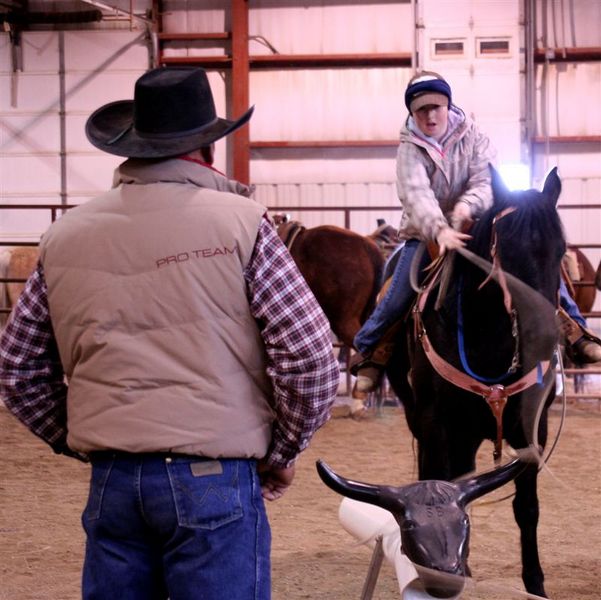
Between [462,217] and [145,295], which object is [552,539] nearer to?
[462,217]

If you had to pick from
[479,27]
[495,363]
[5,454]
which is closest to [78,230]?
[495,363]

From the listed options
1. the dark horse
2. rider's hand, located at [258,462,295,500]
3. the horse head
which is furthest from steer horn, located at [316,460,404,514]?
the horse head

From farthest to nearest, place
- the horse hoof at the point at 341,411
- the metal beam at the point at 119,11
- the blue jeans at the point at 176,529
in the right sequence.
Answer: the metal beam at the point at 119,11 < the horse hoof at the point at 341,411 < the blue jeans at the point at 176,529

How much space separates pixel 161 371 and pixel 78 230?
35 centimetres

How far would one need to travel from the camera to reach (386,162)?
14.4m

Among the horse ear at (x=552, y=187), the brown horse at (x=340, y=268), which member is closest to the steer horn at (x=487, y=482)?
the horse ear at (x=552, y=187)

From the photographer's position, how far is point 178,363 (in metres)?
1.97

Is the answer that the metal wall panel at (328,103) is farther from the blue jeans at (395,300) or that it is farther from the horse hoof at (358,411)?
the blue jeans at (395,300)

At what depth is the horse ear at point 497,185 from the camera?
3.85 metres

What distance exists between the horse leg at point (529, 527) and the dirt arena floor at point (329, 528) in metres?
0.13

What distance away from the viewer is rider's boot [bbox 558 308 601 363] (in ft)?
15.2

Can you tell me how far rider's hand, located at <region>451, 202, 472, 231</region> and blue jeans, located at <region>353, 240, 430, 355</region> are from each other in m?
0.30

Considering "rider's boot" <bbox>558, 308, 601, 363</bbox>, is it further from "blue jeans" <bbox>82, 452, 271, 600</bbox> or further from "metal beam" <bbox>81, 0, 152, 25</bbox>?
"metal beam" <bbox>81, 0, 152, 25</bbox>

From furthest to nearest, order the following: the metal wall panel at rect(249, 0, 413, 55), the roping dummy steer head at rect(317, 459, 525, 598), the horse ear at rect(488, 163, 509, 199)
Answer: the metal wall panel at rect(249, 0, 413, 55) → the horse ear at rect(488, 163, 509, 199) → the roping dummy steer head at rect(317, 459, 525, 598)
